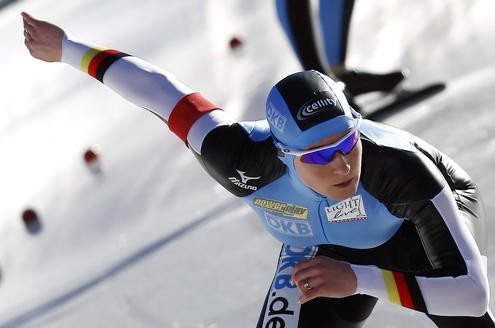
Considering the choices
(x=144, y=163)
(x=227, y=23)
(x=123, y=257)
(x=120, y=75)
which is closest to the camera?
(x=120, y=75)

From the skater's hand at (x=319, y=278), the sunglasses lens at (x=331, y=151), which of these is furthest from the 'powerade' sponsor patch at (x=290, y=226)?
the skater's hand at (x=319, y=278)

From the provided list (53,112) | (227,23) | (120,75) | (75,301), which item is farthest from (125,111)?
(120,75)

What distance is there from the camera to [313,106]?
2164 mm

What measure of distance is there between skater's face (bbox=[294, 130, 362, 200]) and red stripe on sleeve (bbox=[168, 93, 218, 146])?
50 cm

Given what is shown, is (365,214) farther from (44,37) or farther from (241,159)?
(44,37)

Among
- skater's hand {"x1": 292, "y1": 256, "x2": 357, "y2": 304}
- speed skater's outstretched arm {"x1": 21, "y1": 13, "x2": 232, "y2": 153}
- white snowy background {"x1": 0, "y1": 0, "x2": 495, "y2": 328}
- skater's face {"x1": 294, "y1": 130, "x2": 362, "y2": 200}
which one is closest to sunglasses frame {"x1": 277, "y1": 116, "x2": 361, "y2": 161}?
skater's face {"x1": 294, "y1": 130, "x2": 362, "y2": 200}

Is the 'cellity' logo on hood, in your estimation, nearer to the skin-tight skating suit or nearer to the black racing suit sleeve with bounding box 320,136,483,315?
the skin-tight skating suit

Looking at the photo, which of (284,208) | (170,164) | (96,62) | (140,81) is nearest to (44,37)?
(96,62)

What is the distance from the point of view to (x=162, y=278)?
3730 millimetres

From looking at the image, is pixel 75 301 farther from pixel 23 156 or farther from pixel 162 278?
pixel 23 156

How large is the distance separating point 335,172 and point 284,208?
404 millimetres

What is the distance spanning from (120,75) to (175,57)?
350 cm

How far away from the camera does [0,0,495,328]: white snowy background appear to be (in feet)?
11.8

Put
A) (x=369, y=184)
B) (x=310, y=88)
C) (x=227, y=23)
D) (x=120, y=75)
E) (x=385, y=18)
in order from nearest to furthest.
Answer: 1. (x=310, y=88)
2. (x=369, y=184)
3. (x=120, y=75)
4. (x=385, y=18)
5. (x=227, y=23)
